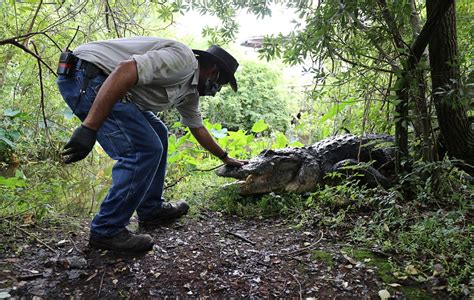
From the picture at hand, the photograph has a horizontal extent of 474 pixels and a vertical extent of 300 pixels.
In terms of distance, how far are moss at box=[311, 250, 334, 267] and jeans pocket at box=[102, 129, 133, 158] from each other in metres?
1.29

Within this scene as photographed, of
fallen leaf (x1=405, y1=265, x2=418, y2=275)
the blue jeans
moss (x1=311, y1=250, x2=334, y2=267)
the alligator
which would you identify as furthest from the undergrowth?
the blue jeans

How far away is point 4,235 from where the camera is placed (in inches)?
94.3

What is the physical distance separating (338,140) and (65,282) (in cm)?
272

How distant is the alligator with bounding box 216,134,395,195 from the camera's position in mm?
3140

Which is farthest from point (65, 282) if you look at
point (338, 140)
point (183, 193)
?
point (338, 140)

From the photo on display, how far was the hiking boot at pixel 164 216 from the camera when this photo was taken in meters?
2.76

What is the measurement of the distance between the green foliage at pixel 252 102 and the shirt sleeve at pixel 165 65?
735 centimetres

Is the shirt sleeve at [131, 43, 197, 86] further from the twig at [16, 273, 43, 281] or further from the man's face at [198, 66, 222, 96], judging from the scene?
the twig at [16, 273, 43, 281]

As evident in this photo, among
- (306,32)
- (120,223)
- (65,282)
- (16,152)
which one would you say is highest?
(306,32)

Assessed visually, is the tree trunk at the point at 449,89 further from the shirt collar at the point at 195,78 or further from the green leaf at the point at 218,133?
the green leaf at the point at 218,133

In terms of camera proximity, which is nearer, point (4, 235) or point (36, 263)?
point (36, 263)

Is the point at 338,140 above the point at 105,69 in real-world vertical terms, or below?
below

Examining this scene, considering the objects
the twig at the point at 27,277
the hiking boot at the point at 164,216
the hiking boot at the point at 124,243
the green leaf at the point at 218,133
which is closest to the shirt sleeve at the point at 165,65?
the hiking boot at the point at 124,243

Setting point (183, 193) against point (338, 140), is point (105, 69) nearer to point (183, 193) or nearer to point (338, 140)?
point (183, 193)
